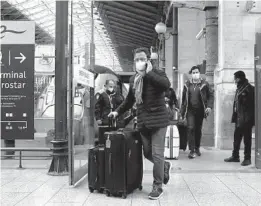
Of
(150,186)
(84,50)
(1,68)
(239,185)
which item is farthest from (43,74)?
(239,185)

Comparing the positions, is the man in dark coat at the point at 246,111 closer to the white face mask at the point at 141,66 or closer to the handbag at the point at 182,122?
the handbag at the point at 182,122

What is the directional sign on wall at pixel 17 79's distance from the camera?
7.28m

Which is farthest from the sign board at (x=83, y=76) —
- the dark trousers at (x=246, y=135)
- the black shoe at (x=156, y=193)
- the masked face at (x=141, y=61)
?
the dark trousers at (x=246, y=135)

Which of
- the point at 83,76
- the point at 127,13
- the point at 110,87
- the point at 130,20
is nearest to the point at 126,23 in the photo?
the point at 130,20

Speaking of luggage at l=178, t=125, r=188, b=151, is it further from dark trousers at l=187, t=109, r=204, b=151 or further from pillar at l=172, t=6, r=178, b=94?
pillar at l=172, t=6, r=178, b=94

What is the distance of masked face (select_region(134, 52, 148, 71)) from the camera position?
508cm

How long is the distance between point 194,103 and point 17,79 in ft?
11.8

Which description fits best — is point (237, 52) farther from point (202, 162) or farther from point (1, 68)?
point (1, 68)

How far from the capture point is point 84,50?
6.38 m

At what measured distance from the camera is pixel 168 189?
5.68 metres

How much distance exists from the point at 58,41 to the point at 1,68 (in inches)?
46.5

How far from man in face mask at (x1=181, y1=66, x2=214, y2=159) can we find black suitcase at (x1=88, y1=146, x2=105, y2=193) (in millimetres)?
3551

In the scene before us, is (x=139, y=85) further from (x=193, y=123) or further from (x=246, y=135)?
(x=193, y=123)

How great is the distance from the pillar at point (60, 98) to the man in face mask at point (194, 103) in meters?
2.83
